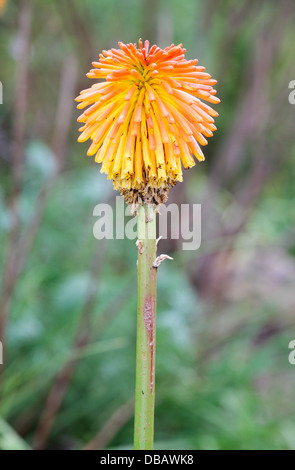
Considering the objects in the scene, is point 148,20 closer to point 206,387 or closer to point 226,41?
point 226,41

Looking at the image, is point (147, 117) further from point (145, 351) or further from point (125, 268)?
point (125, 268)

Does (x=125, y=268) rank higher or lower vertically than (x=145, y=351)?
higher

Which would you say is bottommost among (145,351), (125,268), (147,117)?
(145,351)

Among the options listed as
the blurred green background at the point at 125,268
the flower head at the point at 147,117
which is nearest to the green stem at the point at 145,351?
the flower head at the point at 147,117

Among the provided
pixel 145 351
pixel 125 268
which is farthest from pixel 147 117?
pixel 125 268

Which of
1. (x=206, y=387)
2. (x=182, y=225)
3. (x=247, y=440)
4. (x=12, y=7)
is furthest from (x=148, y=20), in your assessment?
(x=247, y=440)

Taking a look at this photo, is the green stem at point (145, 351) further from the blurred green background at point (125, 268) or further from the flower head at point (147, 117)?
the blurred green background at point (125, 268)
